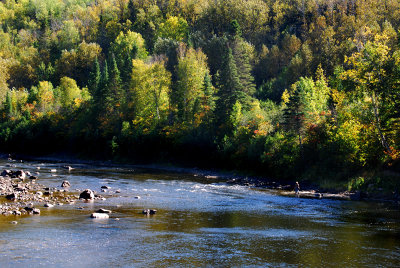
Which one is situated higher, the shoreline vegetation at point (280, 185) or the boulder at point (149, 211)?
the shoreline vegetation at point (280, 185)

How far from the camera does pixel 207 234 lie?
1172 inches

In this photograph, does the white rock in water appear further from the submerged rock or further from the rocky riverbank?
the submerged rock

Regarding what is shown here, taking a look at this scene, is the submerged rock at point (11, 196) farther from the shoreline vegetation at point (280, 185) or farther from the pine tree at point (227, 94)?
the pine tree at point (227, 94)

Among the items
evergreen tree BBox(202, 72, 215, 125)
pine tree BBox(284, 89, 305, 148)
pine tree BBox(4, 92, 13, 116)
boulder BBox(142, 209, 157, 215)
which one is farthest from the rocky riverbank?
pine tree BBox(4, 92, 13, 116)

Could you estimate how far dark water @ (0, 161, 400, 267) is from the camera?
2406 centimetres

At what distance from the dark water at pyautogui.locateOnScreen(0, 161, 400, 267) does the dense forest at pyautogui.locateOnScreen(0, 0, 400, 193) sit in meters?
13.3

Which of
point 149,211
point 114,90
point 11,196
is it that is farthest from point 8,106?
point 149,211

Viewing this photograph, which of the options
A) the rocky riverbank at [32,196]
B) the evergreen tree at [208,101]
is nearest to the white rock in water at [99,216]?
the rocky riverbank at [32,196]

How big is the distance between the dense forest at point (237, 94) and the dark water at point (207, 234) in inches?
523

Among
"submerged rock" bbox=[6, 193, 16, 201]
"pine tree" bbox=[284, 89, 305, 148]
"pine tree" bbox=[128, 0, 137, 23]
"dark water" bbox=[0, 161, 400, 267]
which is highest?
"pine tree" bbox=[128, 0, 137, 23]

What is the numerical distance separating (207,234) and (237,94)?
53.6m

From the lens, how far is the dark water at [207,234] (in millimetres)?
24062

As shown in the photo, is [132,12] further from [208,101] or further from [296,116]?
[296,116]

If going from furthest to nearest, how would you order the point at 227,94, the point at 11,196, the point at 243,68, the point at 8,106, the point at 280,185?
the point at 8,106
the point at 243,68
the point at 227,94
the point at 280,185
the point at 11,196
